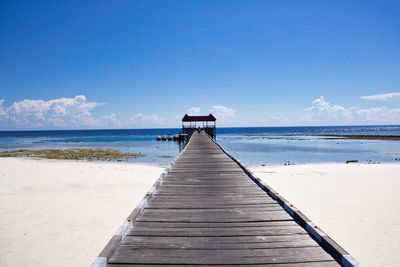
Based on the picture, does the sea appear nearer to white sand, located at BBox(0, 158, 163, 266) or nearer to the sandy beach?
the sandy beach

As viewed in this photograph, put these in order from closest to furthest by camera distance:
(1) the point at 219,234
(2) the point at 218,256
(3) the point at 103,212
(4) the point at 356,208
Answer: (2) the point at 218,256
(1) the point at 219,234
(3) the point at 103,212
(4) the point at 356,208

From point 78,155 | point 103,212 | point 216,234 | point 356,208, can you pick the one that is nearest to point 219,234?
point 216,234

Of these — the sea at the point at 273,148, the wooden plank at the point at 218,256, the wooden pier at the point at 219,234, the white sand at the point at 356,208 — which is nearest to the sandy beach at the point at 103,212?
the white sand at the point at 356,208

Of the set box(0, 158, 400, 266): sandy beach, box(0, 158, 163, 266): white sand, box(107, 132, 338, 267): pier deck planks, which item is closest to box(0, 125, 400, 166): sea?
box(0, 158, 400, 266): sandy beach

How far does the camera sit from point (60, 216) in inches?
307

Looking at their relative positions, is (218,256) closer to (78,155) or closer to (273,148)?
(78,155)

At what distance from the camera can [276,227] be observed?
11.6 feet

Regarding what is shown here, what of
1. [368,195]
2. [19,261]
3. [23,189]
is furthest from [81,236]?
[368,195]

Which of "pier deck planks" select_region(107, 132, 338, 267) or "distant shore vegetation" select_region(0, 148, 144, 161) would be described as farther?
"distant shore vegetation" select_region(0, 148, 144, 161)

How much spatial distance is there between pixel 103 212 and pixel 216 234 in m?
6.66

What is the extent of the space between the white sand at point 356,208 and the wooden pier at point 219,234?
3529 millimetres

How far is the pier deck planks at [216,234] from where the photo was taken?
8.83 ft

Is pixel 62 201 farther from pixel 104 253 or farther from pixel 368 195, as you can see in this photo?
pixel 368 195

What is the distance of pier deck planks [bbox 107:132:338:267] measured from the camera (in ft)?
8.83
